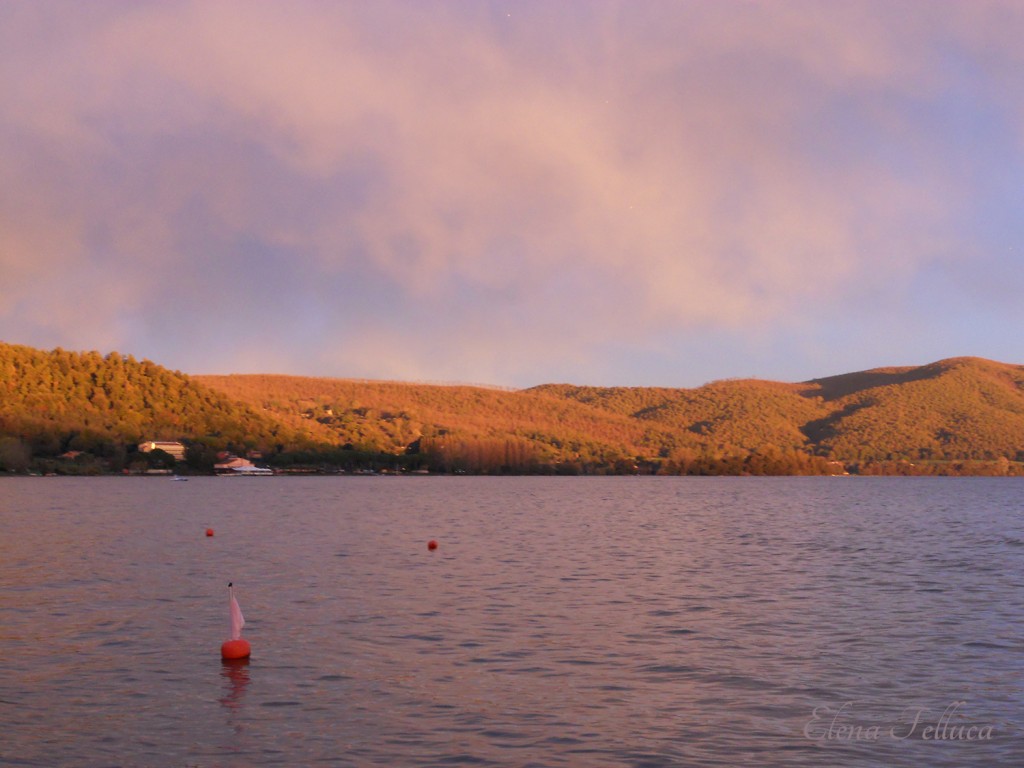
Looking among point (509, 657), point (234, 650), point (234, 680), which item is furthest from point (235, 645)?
point (509, 657)

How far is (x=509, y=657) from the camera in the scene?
21438 millimetres

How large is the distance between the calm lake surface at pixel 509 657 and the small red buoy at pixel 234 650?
502 mm

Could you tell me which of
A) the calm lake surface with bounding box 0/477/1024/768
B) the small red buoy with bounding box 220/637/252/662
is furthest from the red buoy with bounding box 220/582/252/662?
the calm lake surface with bounding box 0/477/1024/768

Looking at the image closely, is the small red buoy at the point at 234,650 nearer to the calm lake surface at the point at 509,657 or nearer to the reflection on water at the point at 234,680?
the reflection on water at the point at 234,680

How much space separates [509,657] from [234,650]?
564 centimetres

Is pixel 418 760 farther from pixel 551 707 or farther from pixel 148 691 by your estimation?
pixel 148 691

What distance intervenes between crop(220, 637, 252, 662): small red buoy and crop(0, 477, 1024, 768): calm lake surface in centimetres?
50

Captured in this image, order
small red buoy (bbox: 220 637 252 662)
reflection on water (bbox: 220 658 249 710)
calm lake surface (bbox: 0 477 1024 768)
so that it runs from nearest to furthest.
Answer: calm lake surface (bbox: 0 477 1024 768) → reflection on water (bbox: 220 658 249 710) → small red buoy (bbox: 220 637 252 662)

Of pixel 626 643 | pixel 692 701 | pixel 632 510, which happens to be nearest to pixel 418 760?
pixel 692 701

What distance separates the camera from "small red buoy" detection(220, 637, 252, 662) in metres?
20.6

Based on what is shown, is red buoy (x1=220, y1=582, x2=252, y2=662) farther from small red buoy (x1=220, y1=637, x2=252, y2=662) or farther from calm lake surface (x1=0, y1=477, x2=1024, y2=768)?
calm lake surface (x1=0, y1=477, x2=1024, y2=768)

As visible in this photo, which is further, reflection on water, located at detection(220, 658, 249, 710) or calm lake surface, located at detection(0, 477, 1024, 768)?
reflection on water, located at detection(220, 658, 249, 710)

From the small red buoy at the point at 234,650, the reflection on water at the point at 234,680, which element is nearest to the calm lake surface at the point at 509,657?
the reflection on water at the point at 234,680

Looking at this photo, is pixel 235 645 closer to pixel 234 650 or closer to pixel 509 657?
pixel 234 650
